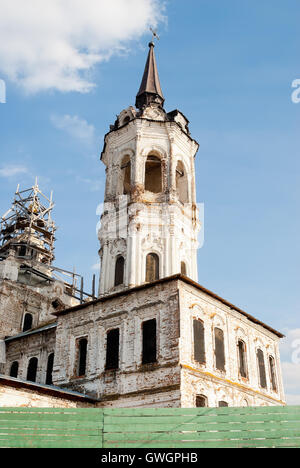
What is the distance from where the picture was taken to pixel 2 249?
38.4 meters

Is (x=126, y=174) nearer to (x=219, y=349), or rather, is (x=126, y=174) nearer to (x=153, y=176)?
(x=153, y=176)

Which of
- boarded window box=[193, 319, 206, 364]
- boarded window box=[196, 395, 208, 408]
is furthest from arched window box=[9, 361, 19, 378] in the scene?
boarded window box=[196, 395, 208, 408]

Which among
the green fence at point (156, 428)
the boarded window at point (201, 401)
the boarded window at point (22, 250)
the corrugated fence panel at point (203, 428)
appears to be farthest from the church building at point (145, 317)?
the corrugated fence panel at point (203, 428)

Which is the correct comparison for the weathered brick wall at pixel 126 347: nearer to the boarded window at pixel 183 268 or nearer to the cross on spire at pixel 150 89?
the boarded window at pixel 183 268

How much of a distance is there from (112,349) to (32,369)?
21.5ft

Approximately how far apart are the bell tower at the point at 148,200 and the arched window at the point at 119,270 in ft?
0.15

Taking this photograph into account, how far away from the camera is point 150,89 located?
30.8 m

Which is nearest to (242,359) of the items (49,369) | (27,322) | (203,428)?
(49,369)

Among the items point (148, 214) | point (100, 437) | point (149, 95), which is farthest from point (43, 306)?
point (100, 437)

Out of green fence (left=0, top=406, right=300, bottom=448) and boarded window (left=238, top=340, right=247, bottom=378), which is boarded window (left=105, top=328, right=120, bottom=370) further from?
green fence (left=0, top=406, right=300, bottom=448)

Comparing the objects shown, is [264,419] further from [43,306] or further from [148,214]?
[43,306]

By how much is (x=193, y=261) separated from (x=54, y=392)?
10.3 metres

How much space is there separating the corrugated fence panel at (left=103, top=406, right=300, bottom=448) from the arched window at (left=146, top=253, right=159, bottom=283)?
11.6m

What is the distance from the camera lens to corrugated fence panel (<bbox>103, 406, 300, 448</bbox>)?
1192 cm
